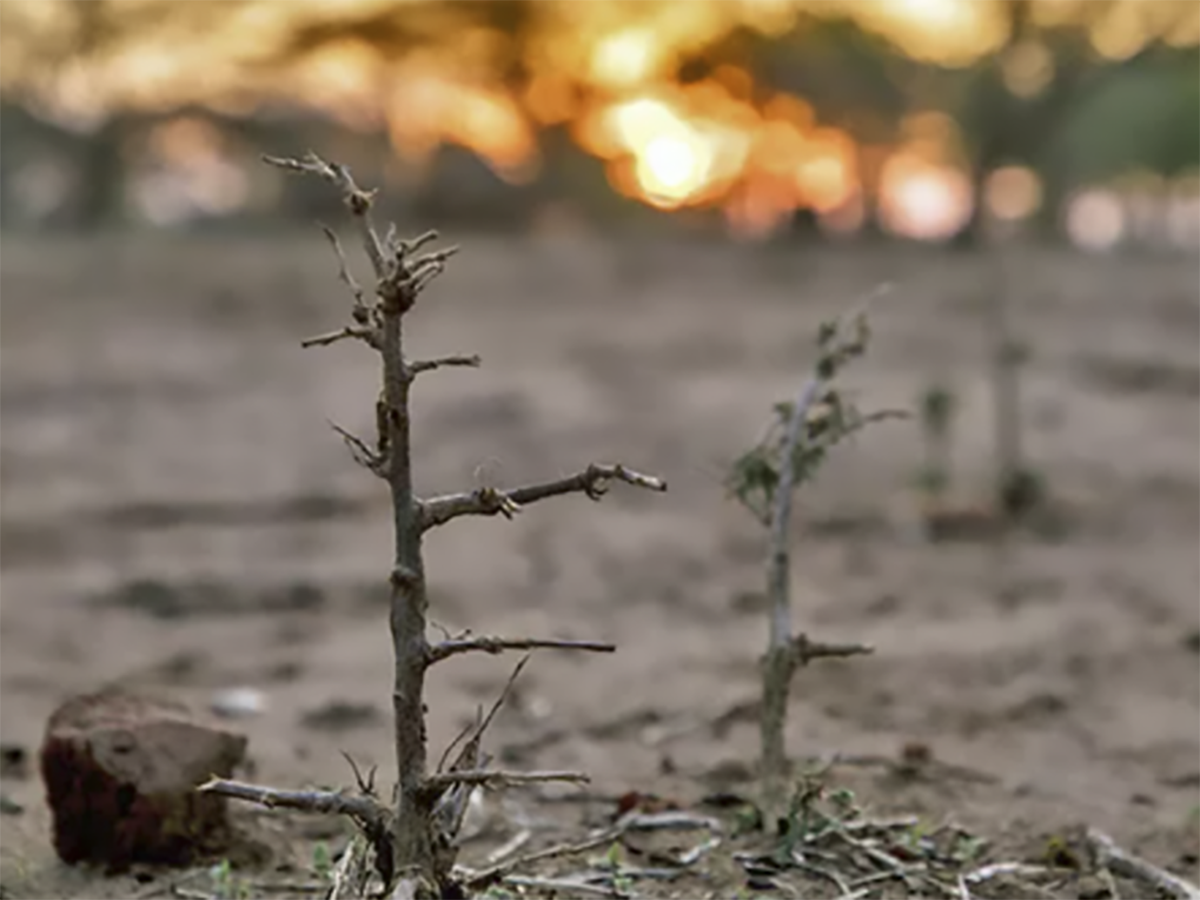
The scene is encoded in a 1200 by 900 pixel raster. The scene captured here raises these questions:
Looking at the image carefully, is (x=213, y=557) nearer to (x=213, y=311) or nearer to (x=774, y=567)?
(x=774, y=567)

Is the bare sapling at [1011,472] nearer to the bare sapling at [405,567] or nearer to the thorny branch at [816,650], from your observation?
the thorny branch at [816,650]

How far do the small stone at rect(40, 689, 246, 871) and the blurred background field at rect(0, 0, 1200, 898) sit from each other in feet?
0.27

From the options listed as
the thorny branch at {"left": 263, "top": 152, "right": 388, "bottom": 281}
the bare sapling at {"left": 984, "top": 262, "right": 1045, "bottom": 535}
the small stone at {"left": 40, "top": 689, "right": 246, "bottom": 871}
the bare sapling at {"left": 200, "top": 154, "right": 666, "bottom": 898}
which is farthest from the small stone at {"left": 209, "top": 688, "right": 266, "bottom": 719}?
the bare sapling at {"left": 984, "top": 262, "right": 1045, "bottom": 535}

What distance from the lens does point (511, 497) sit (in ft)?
6.68

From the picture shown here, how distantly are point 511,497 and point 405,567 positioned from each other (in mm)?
168

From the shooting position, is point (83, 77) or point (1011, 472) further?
point (83, 77)

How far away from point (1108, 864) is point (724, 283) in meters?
12.2

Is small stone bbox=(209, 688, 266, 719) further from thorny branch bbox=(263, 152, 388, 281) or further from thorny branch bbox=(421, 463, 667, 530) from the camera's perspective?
thorny branch bbox=(263, 152, 388, 281)

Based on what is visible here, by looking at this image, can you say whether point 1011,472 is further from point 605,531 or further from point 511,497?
point 511,497

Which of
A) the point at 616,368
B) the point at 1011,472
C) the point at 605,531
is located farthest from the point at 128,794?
the point at 616,368

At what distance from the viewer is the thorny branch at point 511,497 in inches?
78.8

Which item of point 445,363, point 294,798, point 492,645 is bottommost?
point 294,798

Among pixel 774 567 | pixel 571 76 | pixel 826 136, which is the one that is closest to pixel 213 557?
pixel 774 567

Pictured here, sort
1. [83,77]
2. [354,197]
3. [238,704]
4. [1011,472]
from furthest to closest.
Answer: [83,77], [1011,472], [238,704], [354,197]
